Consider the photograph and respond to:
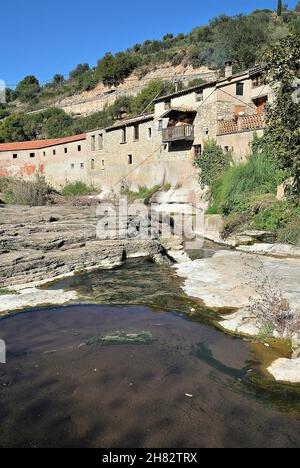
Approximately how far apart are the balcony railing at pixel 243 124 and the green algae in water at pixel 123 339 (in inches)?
645

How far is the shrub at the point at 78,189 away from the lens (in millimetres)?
34594

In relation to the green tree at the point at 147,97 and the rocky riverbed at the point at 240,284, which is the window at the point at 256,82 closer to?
the rocky riverbed at the point at 240,284

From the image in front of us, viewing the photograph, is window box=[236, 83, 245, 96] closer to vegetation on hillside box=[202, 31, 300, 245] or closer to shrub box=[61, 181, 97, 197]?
vegetation on hillside box=[202, 31, 300, 245]

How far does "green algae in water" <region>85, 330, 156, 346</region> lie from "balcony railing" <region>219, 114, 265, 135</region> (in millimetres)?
16394

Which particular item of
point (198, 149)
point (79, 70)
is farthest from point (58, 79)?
point (198, 149)

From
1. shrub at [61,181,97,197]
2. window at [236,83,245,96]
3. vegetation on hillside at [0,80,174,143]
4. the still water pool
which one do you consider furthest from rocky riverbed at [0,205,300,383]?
vegetation on hillside at [0,80,174,143]

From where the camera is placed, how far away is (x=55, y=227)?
1196 centimetres

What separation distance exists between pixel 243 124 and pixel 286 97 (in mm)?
12420

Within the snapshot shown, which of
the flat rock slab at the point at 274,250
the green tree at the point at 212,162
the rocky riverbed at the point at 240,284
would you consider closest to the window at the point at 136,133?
the green tree at the point at 212,162

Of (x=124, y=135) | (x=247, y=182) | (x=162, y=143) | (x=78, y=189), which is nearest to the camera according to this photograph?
(x=247, y=182)

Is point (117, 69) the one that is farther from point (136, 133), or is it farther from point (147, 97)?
point (136, 133)

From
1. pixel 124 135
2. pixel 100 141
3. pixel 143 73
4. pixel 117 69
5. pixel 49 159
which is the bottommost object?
pixel 49 159

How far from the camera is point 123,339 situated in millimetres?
5980

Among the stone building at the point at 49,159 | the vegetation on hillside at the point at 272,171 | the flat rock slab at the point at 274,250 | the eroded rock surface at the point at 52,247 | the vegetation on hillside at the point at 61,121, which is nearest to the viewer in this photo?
the eroded rock surface at the point at 52,247
